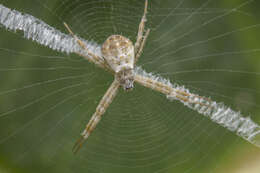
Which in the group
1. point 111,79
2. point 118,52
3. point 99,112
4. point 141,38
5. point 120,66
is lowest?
point 99,112

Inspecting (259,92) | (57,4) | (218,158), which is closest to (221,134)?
(218,158)

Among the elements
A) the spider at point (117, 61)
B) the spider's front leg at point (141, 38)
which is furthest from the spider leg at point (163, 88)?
the spider's front leg at point (141, 38)

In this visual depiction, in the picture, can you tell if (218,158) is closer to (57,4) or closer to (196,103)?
(196,103)

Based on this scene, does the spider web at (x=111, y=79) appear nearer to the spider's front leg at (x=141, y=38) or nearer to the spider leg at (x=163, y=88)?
the spider leg at (x=163, y=88)

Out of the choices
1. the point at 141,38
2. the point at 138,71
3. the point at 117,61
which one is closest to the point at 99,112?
the point at 117,61

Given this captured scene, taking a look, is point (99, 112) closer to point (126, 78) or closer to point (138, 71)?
point (126, 78)

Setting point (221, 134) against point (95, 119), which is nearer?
point (95, 119)

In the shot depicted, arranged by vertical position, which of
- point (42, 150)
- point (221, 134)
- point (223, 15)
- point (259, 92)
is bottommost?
point (42, 150)
